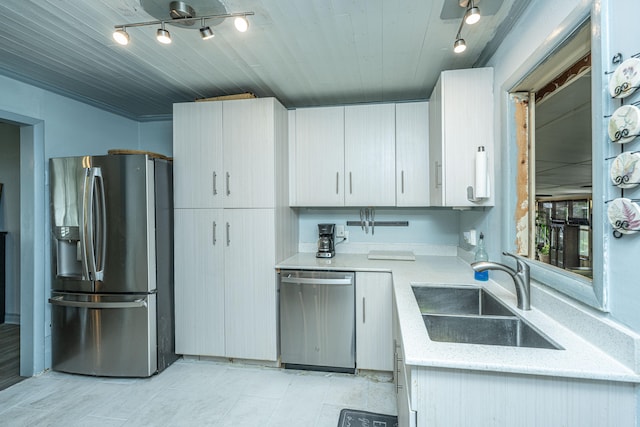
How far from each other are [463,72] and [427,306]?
1537 millimetres

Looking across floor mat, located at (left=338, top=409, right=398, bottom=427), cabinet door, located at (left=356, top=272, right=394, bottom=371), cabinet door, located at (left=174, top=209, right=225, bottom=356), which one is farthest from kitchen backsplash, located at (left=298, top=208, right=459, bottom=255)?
floor mat, located at (left=338, top=409, right=398, bottom=427)

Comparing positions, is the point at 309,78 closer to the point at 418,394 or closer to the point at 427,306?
the point at 427,306

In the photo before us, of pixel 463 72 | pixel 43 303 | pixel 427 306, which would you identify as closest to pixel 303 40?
pixel 463 72

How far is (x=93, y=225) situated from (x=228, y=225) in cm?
103

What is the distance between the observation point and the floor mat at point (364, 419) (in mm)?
1885

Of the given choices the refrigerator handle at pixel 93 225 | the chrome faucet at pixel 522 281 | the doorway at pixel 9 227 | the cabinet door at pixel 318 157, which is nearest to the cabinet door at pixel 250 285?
the cabinet door at pixel 318 157

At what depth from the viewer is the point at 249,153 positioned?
8.44ft

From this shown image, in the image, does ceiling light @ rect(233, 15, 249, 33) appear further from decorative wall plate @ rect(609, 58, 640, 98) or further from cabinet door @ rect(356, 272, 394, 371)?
cabinet door @ rect(356, 272, 394, 371)

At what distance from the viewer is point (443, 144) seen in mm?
2049

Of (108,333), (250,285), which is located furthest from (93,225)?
(250,285)

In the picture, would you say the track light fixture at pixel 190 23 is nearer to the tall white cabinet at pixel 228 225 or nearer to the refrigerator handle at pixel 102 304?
the tall white cabinet at pixel 228 225

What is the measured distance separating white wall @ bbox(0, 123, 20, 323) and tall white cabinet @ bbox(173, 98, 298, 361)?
8.66 feet

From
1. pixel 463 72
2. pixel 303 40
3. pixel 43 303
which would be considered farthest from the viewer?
pixel 43 303

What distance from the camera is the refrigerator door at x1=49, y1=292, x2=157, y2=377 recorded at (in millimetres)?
2418
